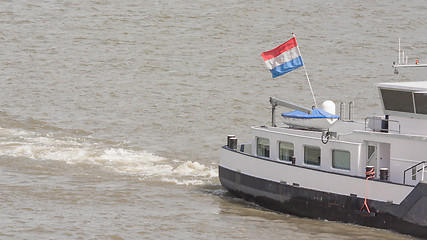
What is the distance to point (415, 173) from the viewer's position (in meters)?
20.9

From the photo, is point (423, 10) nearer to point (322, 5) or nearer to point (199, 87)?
point (322, 5)

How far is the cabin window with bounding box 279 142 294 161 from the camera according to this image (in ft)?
77.8

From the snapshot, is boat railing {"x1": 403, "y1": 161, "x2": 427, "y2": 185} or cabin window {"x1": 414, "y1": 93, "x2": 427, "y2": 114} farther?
cabin window {"x1": 414, "y1": 93, "x2": 427, "y2": 114}

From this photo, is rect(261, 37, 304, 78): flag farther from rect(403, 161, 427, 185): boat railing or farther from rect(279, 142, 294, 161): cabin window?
rect(403, 161, 427, 185): boat railing

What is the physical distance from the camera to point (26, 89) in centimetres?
4038

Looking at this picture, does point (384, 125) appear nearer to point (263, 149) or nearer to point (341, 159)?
point (341, 159)

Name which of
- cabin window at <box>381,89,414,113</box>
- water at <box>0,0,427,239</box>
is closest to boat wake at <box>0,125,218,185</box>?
water at <box>0,0,427,239</box>

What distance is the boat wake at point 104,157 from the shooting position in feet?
90.5

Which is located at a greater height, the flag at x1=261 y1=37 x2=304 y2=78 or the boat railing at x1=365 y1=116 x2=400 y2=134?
the flag at x1=261 y1=37 x2=304 y2=78

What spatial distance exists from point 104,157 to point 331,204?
34.1 ft

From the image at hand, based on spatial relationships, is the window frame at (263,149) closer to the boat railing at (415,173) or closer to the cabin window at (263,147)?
the cabin window at (263,147)

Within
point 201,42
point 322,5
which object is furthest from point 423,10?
point 201,42

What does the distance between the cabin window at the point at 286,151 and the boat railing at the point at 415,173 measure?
3.75 m

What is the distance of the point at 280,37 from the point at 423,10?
443 inches
